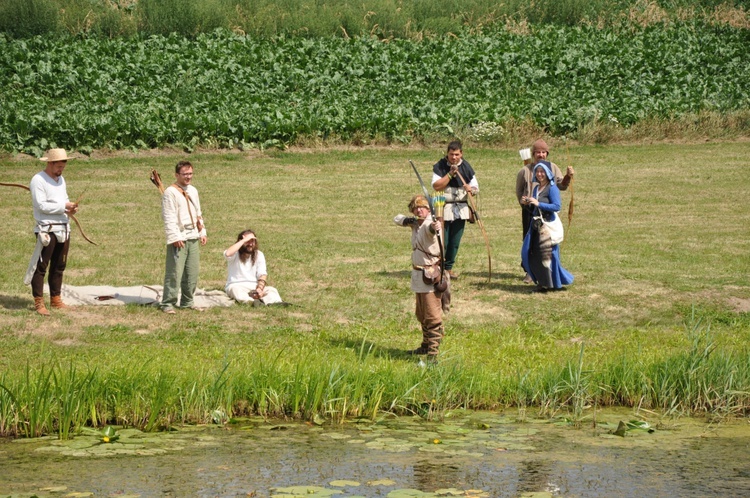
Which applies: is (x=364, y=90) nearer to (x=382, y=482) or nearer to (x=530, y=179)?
(x=530, y=179)

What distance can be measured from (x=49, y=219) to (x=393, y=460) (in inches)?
225

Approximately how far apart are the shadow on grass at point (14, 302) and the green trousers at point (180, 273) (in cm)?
157

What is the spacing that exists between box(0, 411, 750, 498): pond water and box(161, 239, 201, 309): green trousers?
367 cm

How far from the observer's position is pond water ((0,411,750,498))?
23.2ft

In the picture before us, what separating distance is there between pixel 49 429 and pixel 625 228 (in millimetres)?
12287

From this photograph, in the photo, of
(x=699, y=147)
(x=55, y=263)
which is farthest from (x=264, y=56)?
(x=55, y=263)

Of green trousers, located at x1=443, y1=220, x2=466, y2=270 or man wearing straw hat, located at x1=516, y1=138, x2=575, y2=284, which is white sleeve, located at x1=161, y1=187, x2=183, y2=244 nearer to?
green trousers, located at x1=443, y1=220, x2=466, y2=270

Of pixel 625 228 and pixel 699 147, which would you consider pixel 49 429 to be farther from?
pixel 699 147

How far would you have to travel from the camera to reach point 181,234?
39.3ft

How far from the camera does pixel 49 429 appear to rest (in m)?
8.23

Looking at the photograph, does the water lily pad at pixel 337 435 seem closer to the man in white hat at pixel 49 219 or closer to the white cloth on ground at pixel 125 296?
the white cloth on ground at pixel 125 296

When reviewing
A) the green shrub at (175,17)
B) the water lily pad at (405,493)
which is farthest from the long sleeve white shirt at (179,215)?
the green shrub at (175,17)

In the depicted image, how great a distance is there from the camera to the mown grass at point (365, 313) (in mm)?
8930

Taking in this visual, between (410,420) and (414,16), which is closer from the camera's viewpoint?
(410,420)
